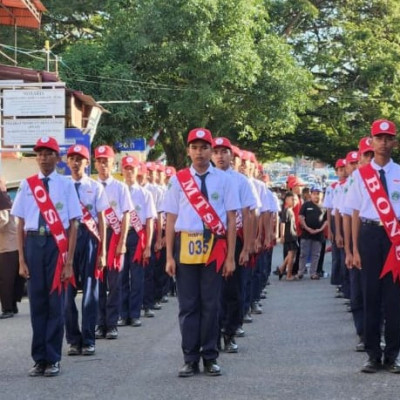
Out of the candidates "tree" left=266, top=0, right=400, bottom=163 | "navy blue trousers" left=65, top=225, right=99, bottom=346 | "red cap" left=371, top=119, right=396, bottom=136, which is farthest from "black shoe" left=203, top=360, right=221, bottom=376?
"tree" left=266, top=0, right=400, bottom=163

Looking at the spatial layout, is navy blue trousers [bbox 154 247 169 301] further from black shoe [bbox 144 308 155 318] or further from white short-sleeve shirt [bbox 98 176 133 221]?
white short-sleeve shirt [bbox 98 176 133 221]

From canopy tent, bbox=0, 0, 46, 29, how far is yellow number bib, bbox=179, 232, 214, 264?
79.3 feet

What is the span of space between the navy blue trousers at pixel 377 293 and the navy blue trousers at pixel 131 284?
431 centimetres

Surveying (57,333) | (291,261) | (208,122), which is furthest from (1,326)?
(208,122)

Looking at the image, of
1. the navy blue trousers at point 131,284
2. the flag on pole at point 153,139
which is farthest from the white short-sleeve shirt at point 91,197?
the flag on pole at point 153,139

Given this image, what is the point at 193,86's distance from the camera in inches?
1249

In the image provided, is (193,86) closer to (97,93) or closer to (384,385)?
(97,93)

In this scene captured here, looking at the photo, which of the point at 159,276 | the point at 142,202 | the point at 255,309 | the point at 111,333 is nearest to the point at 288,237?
the point at 159,276

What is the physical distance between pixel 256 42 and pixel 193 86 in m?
3.77

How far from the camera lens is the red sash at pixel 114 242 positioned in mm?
11086

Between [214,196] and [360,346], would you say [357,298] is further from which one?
[214,196]

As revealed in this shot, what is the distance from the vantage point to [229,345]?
977 centimetres

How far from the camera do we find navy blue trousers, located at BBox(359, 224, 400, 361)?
327 inches

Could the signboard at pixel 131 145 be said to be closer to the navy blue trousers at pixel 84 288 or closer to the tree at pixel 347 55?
the tree at pixel 347 55
